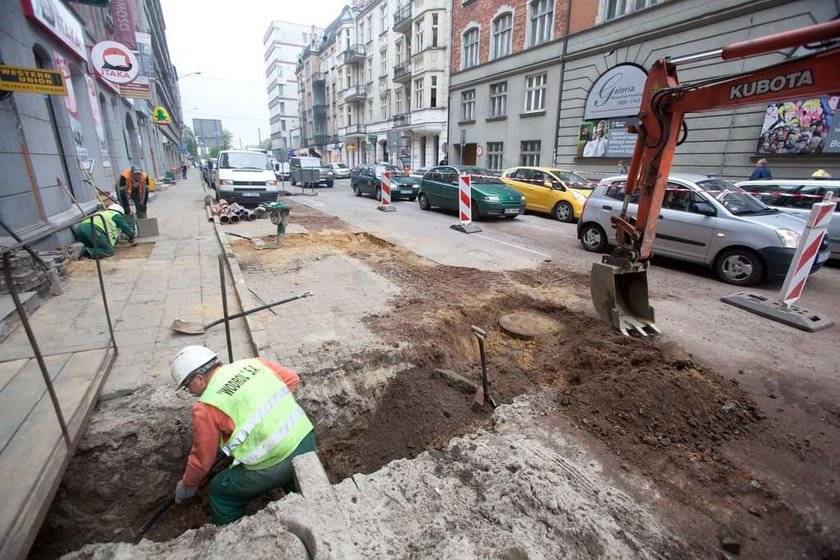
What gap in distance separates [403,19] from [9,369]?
37.4 meters

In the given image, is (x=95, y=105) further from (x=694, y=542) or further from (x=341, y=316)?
(x=694, y=542)

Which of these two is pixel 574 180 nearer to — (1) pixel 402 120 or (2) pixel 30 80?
(2) pixel 30 80

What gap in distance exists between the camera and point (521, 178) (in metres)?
15.4

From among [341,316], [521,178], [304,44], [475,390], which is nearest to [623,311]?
[475,390]

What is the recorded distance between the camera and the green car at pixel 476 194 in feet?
42.3

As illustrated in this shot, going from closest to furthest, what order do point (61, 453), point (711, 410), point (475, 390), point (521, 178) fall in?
point (61, 453) → point (711, 410) → point (475, 390) → point (521, 178)

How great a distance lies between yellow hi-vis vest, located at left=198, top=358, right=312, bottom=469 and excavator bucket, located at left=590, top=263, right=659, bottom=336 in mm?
3932

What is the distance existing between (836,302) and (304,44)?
101985 millimetres

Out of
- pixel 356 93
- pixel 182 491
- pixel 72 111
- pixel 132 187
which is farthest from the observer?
pixel 356 93

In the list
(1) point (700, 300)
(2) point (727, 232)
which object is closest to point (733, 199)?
(2) point (727, 232)

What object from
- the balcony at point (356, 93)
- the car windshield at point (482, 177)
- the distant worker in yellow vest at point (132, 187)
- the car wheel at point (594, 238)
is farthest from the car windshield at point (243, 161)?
the balcony at point (356, 93)

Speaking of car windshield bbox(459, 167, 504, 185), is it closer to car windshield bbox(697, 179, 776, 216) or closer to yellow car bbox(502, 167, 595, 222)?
yellow car bbox(502, 167, 595, 222)

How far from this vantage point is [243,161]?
14.6 meters

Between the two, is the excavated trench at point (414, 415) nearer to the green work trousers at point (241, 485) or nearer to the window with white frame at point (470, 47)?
the green work trousers at point (241, 485)
